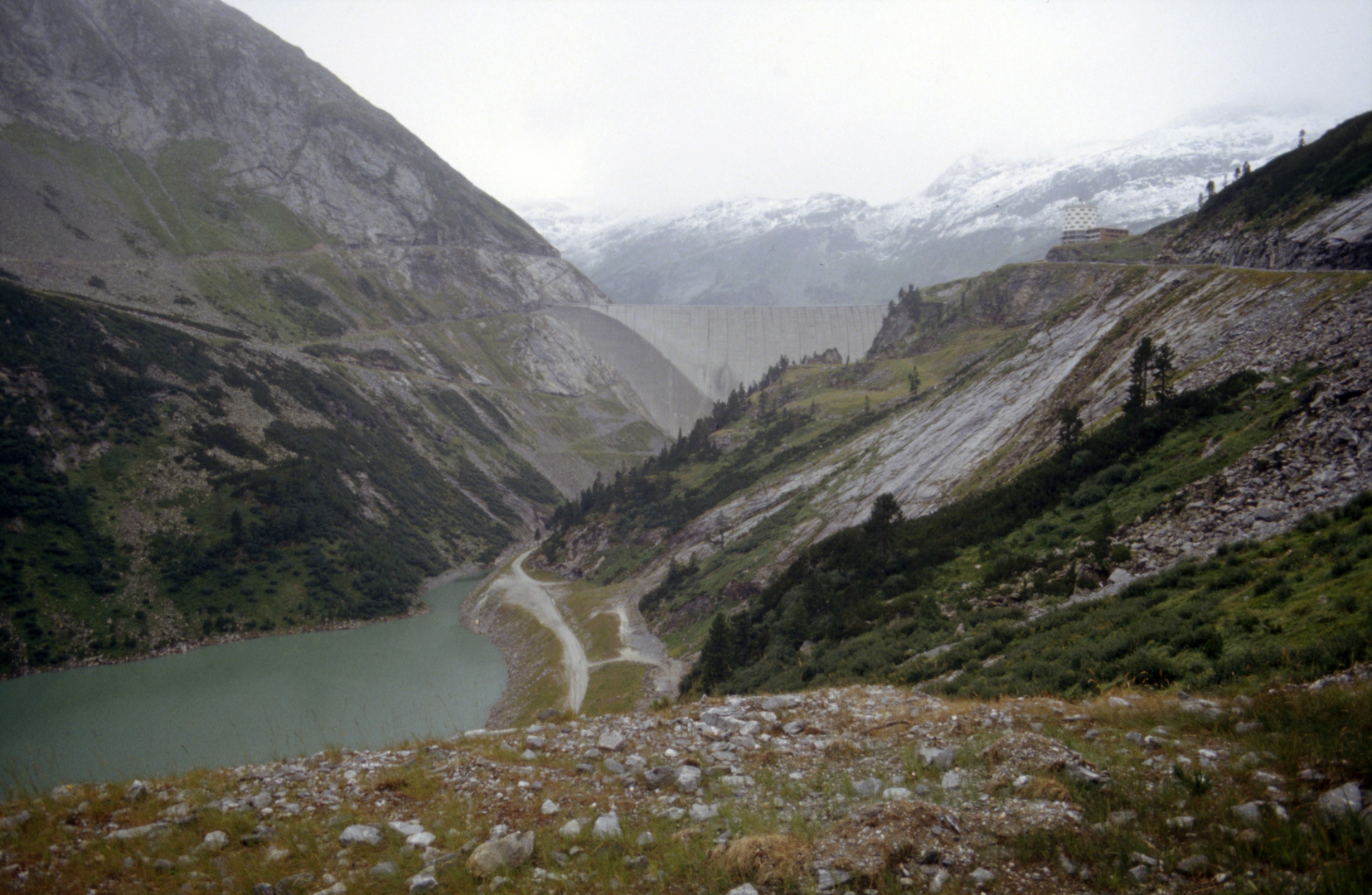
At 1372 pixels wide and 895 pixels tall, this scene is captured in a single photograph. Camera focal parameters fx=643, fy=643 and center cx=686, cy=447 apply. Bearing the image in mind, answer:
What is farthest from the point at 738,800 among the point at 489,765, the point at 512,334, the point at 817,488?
the point at 512,334

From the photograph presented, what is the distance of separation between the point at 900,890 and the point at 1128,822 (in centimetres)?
252

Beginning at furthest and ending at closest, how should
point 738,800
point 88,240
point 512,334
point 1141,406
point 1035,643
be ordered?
point 512,334 < point 88,240 < point 1141,406 < point 1035,643 < point 738,800

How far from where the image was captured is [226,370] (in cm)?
10212

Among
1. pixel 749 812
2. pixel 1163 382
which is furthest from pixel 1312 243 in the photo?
pixel 749 812

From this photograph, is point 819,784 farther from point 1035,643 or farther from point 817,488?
point 817,488

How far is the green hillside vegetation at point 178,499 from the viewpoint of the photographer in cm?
6475

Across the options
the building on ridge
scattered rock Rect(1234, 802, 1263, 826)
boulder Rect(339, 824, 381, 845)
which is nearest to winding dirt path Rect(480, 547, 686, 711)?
boulder Rect(339, 824, 381, 845)

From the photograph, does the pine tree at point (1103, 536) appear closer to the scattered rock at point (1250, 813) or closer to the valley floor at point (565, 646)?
the scattered rock at point (1250, 813)

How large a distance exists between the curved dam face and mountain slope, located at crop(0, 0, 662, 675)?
2102 cm

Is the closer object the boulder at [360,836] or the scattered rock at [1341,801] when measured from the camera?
the scattered rock at [1341,801]

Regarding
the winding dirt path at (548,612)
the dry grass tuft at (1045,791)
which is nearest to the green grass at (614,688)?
the winding dirt path at (548,612)

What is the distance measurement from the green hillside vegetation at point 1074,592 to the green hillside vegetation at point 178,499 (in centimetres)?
6332

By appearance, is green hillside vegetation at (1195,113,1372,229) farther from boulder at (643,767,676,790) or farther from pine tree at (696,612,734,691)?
boulder at (643,767,676,790)

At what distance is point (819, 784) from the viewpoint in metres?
9.32
